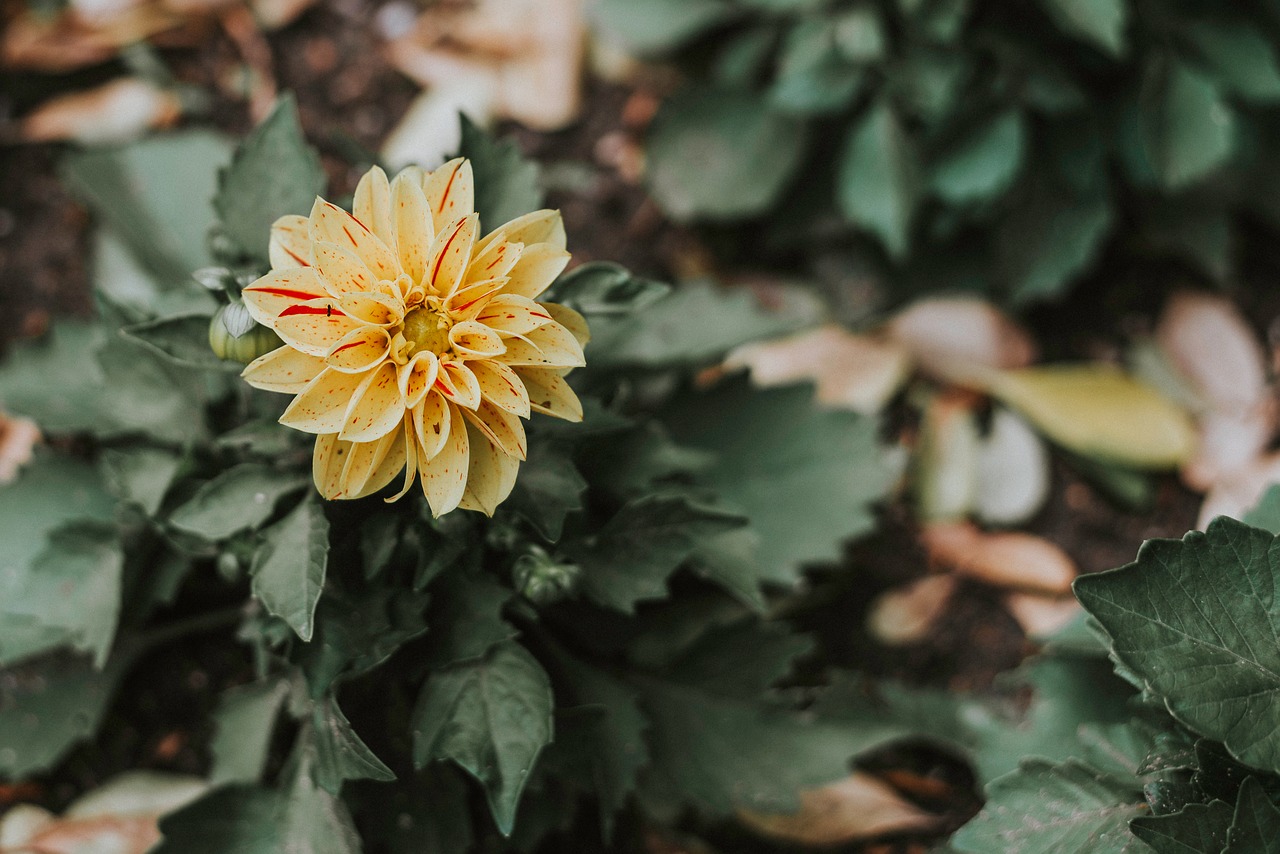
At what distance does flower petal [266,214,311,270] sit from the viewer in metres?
0.89

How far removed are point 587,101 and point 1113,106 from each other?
2.91ft

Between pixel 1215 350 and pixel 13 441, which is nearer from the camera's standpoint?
pixel 13 441

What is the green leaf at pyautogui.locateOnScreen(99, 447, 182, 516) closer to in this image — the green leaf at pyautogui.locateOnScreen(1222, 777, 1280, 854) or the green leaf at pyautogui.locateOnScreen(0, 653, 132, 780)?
the green leaf at pyautogui.locateOnScreen(0, 653, 132, 780)

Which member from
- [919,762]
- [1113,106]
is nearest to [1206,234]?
[1113,106]

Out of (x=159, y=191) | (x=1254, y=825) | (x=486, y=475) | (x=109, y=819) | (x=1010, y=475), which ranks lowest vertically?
(x=109, y=819)

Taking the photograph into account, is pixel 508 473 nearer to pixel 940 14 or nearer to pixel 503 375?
pixel 503 375

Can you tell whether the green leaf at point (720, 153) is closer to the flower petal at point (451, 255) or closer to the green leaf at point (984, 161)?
the green leaf at point (984, 161)

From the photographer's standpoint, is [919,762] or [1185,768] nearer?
[1185,768]

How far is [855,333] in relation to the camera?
1.90m

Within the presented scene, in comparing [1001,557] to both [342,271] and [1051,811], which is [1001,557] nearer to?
[1051,811]

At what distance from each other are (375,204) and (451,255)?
8cm

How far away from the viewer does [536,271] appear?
857 millimetres

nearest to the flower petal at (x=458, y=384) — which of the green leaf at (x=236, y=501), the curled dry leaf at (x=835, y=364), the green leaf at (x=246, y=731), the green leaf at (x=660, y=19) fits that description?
the green leaf at (x=236, y=501)

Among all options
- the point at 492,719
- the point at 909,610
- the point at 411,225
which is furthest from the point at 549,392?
the point at 909,610
